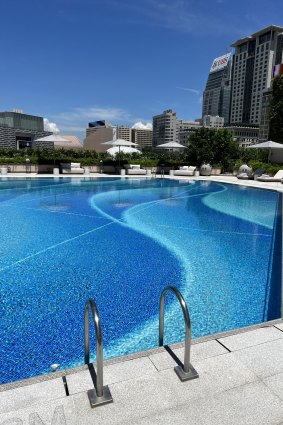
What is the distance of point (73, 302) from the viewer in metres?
4.79

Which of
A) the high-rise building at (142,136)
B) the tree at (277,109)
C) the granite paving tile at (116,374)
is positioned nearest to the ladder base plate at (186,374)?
the granite paving tile at (116,374)

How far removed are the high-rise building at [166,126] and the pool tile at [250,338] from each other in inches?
6136

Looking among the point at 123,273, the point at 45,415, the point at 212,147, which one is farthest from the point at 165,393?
the point at 212,147

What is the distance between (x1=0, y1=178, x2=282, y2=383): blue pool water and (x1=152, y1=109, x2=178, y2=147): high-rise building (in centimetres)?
14898

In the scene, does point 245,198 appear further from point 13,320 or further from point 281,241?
point 13,320

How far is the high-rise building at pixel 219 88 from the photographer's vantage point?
169975 millimetres

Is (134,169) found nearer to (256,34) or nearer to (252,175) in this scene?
(252,175)

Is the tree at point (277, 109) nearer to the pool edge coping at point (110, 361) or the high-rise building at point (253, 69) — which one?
the pool edge coping at point (110, 361)

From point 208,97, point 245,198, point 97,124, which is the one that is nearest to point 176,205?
point 245,198

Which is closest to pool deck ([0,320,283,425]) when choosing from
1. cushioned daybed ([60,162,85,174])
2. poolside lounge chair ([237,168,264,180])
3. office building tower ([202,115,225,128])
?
poolside lounge chair ([237,168,264,180])

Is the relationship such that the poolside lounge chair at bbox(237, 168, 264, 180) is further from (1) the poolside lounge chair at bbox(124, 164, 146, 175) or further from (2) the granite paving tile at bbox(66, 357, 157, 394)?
(2) the granite paving tile at bbox(66, 357, 157, 394)

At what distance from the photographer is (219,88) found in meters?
174

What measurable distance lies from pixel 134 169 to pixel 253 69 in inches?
5561

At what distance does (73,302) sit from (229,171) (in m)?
25.6
